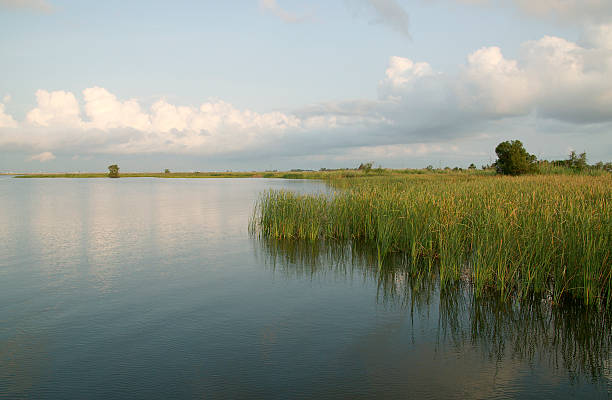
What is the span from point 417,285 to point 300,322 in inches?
124

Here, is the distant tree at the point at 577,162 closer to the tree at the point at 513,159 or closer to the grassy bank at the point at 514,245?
the tree at the point at 513,159

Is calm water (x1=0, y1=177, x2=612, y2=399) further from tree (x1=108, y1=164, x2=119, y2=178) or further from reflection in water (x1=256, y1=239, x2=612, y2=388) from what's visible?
tree (x1=108, y1=164, x2=119, y2=178)

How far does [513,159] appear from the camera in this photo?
30.2m

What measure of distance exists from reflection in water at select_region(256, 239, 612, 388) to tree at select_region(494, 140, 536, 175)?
1007 inches

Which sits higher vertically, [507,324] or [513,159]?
[513,159]

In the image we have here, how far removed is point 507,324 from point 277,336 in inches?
155

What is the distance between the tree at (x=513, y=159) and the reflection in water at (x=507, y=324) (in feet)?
83.9

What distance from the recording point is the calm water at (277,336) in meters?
4.67

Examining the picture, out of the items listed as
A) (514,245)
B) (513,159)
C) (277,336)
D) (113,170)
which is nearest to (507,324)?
(514,245)

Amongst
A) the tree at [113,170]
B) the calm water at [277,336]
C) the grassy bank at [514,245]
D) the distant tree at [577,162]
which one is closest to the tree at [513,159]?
the distant tree at [577,162]

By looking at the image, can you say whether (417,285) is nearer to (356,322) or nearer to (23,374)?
(356,322)

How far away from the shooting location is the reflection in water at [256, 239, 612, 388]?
5.23 m

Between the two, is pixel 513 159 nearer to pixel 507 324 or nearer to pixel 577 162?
pixel 577 162

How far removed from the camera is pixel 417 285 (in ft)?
27.4
